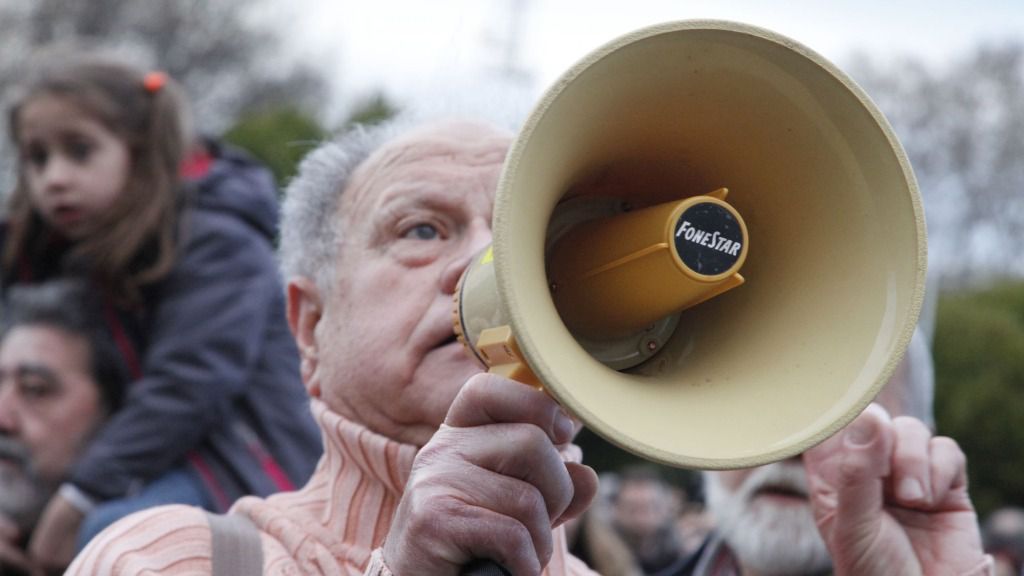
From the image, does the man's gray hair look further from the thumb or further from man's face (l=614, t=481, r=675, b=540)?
Answer: man's face (l=614, t=481, r=675, b=540)

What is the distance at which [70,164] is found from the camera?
13.1 ft

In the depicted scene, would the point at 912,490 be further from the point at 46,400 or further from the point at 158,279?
the point at 46,400

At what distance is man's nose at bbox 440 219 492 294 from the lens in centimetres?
Answer: 215

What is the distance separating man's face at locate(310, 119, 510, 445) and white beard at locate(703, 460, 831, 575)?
1.75m

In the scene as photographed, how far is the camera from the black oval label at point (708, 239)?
1.62 meters

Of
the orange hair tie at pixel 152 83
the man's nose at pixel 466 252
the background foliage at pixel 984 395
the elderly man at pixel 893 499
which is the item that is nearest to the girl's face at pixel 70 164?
the orange hair tie at pixel 152 83

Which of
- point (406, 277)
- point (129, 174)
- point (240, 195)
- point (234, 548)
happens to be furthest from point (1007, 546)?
point (234, 548)

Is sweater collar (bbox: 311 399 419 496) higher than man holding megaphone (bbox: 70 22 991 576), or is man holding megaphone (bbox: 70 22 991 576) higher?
man holding megaphone (bbox: 70 22 991 576)

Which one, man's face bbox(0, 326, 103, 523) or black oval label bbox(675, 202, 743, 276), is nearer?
black oval label bbox(675, 202, 743, 276)

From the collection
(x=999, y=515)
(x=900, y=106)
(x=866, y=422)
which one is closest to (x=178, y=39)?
(x=900, y=106)

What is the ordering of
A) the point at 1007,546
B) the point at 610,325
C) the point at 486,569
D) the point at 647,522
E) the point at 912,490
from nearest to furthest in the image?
the point at 486,569
the point at 610,325
the point at 912,490
the point at 1007,546
the point at 647,522

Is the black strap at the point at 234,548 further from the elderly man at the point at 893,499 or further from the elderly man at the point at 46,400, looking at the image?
the elderly man at the point at 46,400

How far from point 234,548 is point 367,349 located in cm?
36

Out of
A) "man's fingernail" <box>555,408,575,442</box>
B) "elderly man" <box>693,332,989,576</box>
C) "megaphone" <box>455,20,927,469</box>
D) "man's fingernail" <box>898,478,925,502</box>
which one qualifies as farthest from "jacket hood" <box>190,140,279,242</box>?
"man's fingernail" <box>555,408,575,442</box>
